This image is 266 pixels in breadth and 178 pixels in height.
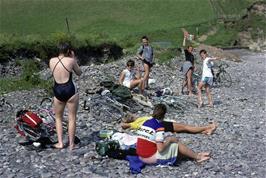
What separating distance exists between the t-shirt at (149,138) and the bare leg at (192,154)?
1.95 feet

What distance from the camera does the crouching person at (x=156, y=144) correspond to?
11.8 metres

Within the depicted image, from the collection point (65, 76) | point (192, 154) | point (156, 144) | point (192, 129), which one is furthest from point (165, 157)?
point (65, 76)

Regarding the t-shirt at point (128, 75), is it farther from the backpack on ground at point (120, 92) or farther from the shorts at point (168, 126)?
the shorts at point (168, 126)

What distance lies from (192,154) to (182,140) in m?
2.21

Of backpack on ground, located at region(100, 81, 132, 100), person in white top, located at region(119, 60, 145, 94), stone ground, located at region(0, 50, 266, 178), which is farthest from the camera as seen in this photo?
person in white top, located at region(119, 60, 145, 94)

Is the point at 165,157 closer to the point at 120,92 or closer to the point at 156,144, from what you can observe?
the point at 156,144

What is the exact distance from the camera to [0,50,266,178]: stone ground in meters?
11.7

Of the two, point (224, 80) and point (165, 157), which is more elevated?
point (165, 157)

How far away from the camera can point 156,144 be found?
1184cm

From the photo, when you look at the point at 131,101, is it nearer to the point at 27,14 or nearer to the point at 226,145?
the point at 226,145

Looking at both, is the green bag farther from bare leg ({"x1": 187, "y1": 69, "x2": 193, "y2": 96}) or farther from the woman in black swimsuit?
bare leg ({"x1": 187, "y1": 69, "x2": 193, "y2": 96})

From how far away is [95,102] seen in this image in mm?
17906

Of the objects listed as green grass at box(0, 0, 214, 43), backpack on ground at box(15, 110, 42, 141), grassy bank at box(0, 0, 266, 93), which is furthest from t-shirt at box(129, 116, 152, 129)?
green grass at box(0, 0, 214, 43)

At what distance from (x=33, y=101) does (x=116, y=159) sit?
8.17 meters
